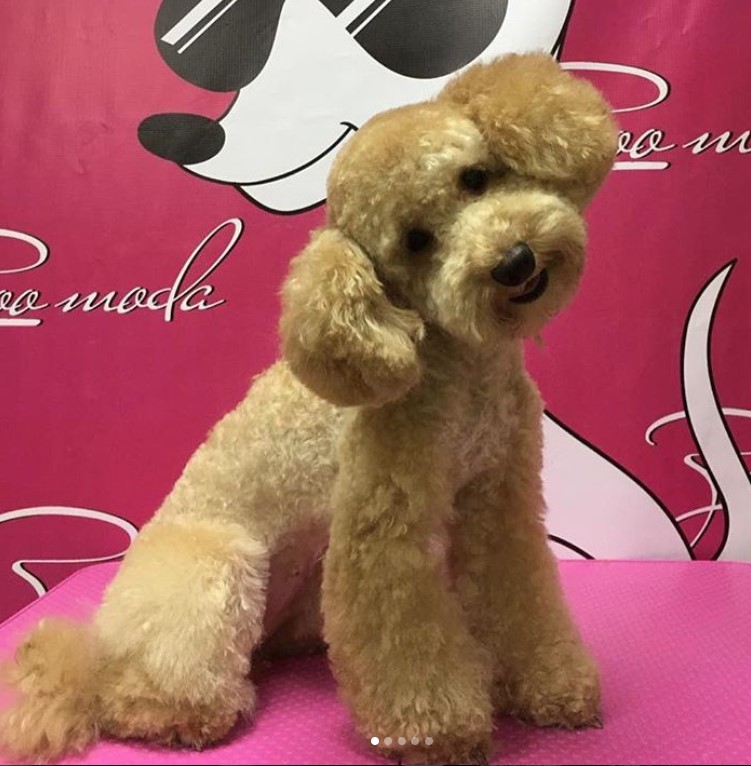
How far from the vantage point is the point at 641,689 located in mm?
941

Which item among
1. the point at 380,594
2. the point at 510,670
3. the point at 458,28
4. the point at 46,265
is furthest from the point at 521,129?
the point at 46,265

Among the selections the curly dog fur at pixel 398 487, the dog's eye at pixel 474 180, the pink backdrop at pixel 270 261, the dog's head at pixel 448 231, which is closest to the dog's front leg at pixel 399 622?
the curly dog fur at pixel 398 487

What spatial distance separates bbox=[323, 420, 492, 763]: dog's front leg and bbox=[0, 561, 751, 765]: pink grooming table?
0.18ft

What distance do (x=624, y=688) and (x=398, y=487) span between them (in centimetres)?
38

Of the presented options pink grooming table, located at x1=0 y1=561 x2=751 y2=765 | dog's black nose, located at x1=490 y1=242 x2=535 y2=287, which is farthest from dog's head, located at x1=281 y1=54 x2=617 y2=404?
pink grooming table, located at x1=0 y1=561 x2=751 y2=765

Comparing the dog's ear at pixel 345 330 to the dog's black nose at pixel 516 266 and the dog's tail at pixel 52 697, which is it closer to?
the dog's black nose at pixel 516 266

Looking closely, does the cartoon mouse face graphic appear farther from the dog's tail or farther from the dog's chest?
→ the dog's tail

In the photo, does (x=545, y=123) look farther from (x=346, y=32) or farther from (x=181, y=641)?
(x=346, y=32)

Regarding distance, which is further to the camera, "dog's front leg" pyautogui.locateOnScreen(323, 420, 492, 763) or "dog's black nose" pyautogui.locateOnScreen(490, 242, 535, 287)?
"dog's front leg" pyautogui.locateOnScreen(323, 420, 492, 763)

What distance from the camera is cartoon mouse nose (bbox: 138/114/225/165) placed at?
1.29 metres

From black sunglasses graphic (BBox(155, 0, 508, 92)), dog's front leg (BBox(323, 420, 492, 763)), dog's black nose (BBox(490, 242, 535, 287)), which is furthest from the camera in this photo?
black sunglasses graphic (BBox(155, 0, 508, 92))

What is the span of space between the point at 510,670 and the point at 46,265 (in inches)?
35.0

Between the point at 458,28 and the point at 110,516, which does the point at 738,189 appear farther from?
the point at 110,516

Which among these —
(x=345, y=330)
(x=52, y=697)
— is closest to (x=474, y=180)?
(x=345, y=330)
